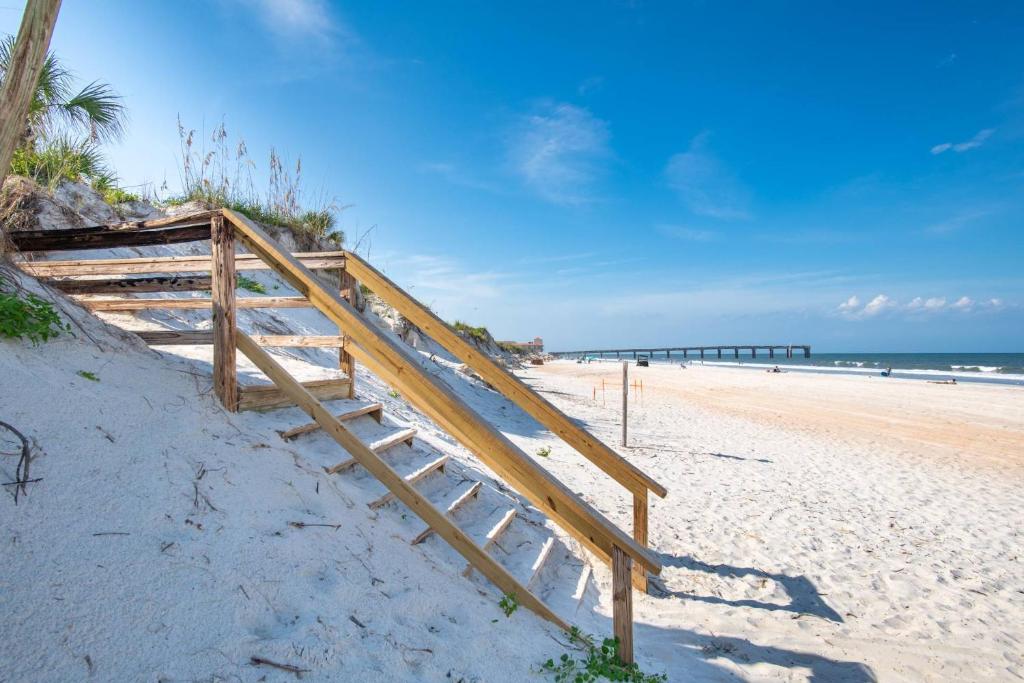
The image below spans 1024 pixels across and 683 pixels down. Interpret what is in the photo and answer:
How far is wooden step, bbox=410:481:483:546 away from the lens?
11.5 feet

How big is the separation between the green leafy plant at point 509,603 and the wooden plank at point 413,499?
39mm

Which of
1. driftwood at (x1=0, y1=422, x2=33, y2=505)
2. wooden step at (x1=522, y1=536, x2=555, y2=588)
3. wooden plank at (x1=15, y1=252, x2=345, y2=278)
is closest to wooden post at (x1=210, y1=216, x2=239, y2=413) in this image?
wooden plank at (x1=15, y1=252, x2=345, y2=278)

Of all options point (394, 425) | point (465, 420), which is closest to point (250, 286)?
point (394, 425)

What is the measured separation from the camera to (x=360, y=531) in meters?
3.21

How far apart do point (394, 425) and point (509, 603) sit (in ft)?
8.22

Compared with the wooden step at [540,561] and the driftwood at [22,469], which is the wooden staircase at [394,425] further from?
the driftwood at [22,469]

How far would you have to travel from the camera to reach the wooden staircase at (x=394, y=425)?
272cm

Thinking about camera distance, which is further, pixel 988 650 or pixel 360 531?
pixel 988 650

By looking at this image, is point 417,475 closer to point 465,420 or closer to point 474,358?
point 474,358

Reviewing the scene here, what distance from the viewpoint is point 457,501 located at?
432 cm

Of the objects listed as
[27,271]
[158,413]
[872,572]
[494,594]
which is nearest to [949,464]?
[872,572]

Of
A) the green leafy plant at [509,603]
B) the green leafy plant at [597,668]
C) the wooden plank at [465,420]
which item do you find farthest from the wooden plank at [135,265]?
the green leafy plant at [597,668]

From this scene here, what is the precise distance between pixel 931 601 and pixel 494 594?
14.3 ft

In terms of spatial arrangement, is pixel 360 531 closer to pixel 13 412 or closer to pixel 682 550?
pixel 13 412
